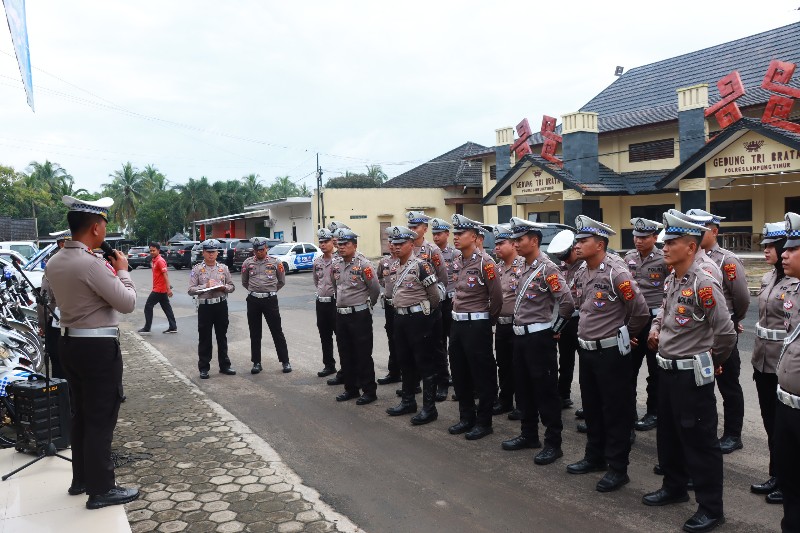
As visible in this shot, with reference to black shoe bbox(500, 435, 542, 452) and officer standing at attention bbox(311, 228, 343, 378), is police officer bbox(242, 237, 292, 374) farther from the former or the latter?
black shoe bbox(500, 435, 542, 452)

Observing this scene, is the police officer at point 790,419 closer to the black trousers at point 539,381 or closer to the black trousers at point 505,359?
the black trousers at point 539,381

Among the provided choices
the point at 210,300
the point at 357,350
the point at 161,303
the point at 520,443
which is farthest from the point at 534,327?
the point at 161,303

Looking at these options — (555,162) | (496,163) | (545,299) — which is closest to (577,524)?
(545,299)

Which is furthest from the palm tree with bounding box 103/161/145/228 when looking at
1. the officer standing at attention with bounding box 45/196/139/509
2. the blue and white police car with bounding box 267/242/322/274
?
the officer standing at attention with bounding box 45/196/139/509

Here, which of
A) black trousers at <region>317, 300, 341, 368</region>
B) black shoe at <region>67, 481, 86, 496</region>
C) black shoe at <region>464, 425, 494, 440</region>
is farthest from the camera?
black trousers at <region>317, 300, 341, 368</region>

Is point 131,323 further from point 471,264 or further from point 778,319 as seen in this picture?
point 778,319

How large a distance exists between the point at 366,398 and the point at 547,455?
258 cm

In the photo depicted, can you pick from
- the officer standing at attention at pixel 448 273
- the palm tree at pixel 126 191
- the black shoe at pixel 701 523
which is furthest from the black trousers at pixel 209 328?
the palm tree at pixel 126 191

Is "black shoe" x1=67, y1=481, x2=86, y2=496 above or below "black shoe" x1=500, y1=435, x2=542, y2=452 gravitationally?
above

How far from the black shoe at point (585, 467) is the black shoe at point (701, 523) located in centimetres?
105

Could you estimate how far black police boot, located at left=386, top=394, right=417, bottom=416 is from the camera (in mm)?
6727

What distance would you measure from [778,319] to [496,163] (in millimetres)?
26876

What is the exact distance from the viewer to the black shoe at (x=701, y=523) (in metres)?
3.90

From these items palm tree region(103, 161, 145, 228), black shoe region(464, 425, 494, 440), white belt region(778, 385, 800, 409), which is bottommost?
black shoe region(464, 425, 494, 440)
